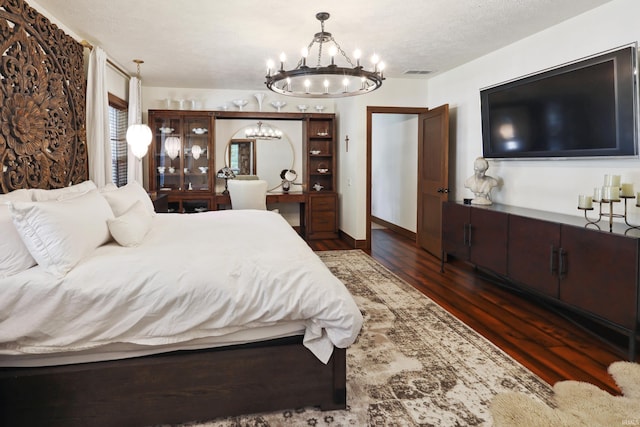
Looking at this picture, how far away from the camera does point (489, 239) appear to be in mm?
3959

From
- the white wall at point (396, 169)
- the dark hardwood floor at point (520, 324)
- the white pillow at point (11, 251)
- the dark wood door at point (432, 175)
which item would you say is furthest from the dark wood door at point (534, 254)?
the white pillow at point (11, 251)

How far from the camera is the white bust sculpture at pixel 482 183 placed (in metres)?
4.43

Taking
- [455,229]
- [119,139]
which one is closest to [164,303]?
[455,229]

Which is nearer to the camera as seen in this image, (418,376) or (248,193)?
(418,376)

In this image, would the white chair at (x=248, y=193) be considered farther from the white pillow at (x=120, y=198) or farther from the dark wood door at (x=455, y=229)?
the dark wood door at (x=455, y=229)

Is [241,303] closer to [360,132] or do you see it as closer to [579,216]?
[579,216]

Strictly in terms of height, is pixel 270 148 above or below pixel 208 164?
above

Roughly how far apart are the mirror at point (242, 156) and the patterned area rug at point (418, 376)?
421 cm

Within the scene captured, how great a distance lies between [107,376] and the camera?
1883 millimetres

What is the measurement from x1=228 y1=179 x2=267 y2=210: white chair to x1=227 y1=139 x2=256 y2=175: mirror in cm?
114

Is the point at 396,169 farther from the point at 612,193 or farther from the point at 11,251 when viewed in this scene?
the point at 11,251

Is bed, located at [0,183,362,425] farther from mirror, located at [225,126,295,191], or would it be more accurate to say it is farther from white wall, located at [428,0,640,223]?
mirror, located at [225,126,295,191]

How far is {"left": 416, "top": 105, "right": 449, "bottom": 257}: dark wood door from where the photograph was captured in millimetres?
5289

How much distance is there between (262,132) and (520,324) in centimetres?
519
